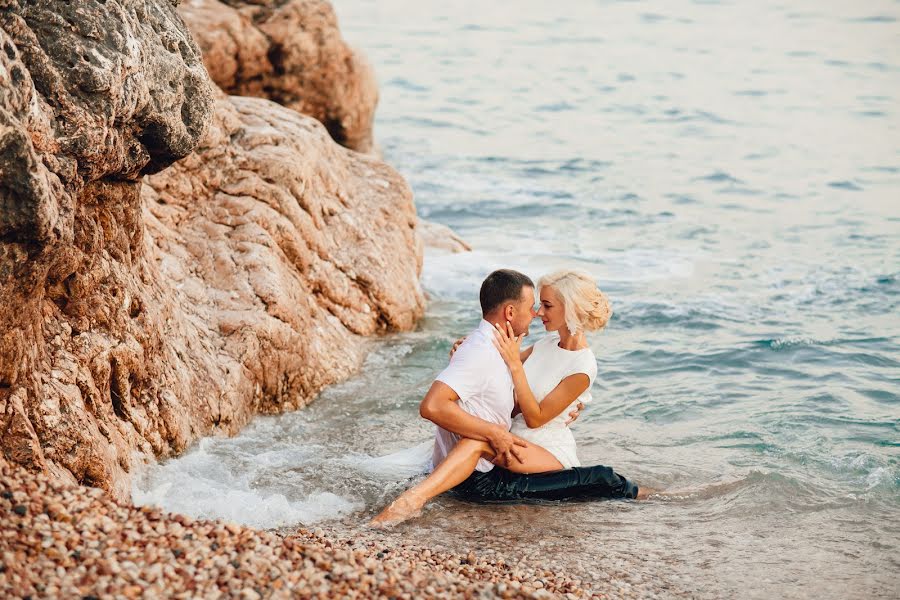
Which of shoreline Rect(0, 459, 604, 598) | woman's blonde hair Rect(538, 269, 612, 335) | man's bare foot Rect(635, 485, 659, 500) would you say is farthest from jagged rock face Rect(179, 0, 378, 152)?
shoreline Rect(0, 459, 604, 598)

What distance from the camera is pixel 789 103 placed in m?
22.7

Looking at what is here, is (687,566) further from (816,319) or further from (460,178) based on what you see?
(460,178)

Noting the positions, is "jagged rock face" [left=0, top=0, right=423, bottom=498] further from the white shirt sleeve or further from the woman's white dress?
the woman's white dress

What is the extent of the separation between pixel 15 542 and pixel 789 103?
21174 millimetres

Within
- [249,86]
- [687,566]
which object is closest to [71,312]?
[687,566]

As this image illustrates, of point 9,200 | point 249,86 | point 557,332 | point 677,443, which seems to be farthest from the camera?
point 249,86

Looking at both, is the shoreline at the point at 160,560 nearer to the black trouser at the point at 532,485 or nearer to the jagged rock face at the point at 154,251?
the jagged rock face at the point at 154,251

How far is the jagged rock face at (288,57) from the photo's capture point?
12.4 metres

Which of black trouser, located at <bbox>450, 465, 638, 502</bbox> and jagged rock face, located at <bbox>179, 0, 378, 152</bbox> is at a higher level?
jagged rock face, located at <bbox>179, 0, 378, 152</bbox>

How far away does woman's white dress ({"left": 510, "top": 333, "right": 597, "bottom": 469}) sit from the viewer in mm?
6652

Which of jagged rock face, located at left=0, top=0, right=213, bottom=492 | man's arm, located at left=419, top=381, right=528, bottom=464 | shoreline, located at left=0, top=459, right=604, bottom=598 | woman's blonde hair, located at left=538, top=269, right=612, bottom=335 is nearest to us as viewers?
shoreline, located at left=0, top=459, right=604, bottom=598

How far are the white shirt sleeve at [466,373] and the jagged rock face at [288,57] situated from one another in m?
7.01

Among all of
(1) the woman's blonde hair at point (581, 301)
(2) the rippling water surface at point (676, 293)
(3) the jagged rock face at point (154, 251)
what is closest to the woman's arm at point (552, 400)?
(1) the woman's blonde hair at point (581, 301)

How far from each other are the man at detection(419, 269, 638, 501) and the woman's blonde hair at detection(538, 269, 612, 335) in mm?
216
